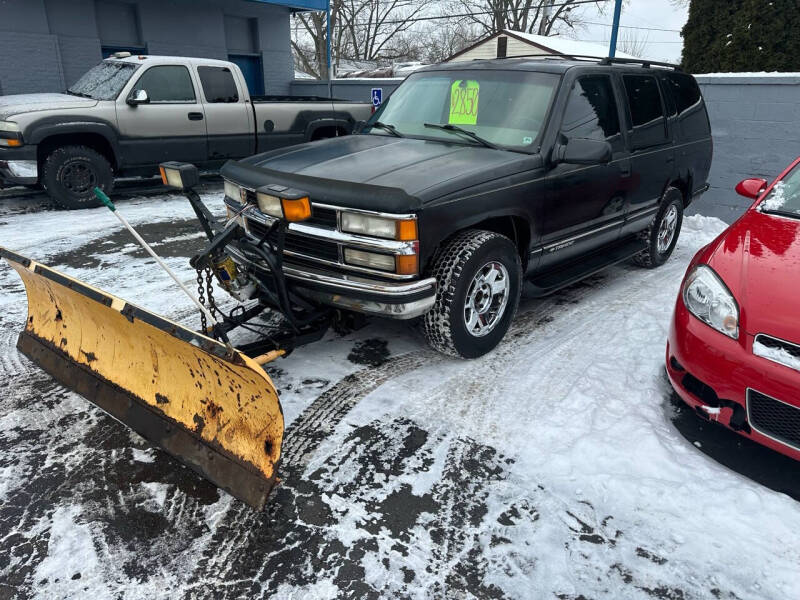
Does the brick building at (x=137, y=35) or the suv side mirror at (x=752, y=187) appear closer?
the suv side mirror at (x=752, y=187)

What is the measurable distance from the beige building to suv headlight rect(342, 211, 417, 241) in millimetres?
17548

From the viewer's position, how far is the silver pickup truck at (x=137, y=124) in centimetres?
735

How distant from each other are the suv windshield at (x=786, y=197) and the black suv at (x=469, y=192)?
1.11 meters

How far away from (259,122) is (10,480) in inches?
294

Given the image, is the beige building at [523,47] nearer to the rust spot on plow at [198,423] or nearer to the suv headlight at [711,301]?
the suv headlight at [711,301]

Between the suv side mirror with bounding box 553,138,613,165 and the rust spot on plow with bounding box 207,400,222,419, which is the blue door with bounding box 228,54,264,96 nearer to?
the suv side mirror with bounding box 553,138,613,165

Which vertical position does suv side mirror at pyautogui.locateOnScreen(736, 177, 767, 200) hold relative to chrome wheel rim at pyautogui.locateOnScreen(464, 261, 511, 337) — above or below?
above

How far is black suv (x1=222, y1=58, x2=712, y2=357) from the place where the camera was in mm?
3330

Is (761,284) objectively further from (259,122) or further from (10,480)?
(259,122)

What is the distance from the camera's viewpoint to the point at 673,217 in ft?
20.2

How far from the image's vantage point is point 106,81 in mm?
8367

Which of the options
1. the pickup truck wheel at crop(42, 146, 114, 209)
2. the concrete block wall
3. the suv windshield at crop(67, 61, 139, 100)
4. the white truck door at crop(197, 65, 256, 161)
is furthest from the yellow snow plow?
the concrete block wall

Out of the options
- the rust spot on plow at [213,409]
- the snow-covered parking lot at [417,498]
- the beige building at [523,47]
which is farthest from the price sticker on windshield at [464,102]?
the beige building at [523,47]

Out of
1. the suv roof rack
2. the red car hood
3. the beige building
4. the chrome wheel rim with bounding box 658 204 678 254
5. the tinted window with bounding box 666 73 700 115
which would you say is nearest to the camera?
the red car hood
